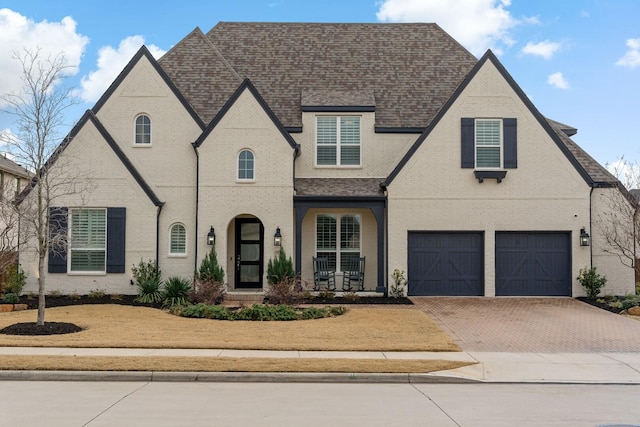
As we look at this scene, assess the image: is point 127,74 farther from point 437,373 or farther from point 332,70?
point 437,373

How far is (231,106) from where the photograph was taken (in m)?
20.3

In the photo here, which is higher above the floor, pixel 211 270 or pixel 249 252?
pixel 249 252

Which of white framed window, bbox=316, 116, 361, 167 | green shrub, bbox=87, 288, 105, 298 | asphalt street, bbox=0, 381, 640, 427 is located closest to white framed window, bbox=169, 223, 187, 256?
green shrub, bbox=87, 288, 105, 298

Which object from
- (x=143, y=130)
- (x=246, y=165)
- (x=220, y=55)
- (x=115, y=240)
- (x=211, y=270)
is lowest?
(x=211, y=270)

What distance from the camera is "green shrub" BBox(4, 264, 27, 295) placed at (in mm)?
19281

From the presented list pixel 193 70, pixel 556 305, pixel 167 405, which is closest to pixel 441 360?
pixel 167 405

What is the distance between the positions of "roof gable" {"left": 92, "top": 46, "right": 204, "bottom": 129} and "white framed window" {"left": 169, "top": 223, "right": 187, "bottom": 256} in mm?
3609

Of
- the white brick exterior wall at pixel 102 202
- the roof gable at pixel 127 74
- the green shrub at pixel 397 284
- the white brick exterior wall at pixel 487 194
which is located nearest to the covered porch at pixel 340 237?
the green shrub at pixel 397 284

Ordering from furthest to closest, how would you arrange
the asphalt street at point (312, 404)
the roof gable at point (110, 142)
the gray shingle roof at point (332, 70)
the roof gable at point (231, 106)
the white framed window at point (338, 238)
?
1. the gray shingle roof at point (332, 70)
2. the white framed window at point (338, 238)
3. the roof gable at point (231, 106)
4. the roof gable at point (110, 142)
5. the asphalt street at point (312, 404)

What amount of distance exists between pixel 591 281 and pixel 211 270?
12563mm

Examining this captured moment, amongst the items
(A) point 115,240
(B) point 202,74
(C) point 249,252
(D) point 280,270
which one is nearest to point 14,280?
(A) point 115,240

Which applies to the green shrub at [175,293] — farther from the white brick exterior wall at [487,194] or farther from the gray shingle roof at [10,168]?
the gray shingle roof at [10,168]

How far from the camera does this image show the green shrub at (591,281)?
1964cm

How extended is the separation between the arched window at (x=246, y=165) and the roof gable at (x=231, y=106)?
132cm
